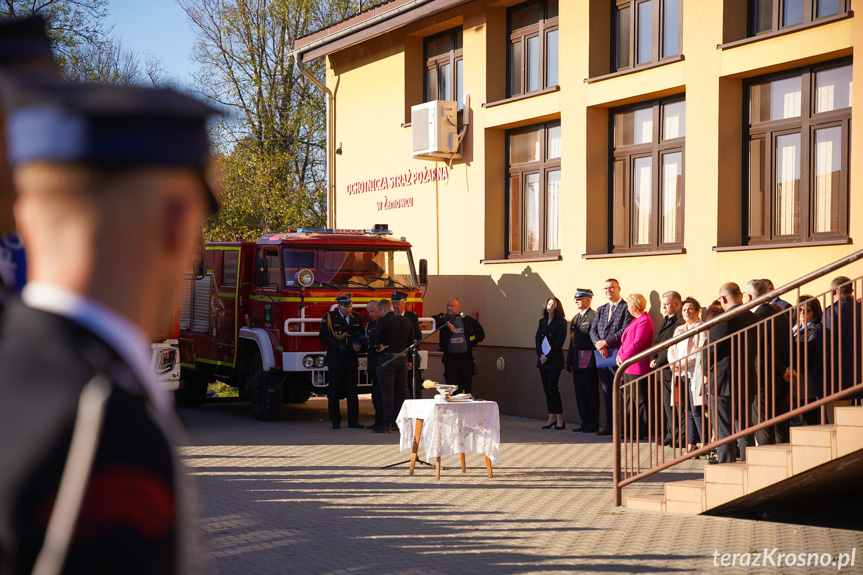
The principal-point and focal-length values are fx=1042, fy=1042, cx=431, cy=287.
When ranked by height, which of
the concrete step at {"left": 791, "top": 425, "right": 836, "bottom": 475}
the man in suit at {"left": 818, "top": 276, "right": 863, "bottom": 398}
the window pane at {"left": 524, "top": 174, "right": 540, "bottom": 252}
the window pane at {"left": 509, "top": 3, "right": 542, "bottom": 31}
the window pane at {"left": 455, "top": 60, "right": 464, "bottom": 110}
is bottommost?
the concrete step at {"left": 791, "top": 425, "right": 836, "bottom": 475}

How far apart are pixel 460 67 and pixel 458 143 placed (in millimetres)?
1715

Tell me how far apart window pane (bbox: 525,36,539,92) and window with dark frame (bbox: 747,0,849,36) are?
4.42 meters

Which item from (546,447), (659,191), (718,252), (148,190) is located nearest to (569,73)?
(659,191)

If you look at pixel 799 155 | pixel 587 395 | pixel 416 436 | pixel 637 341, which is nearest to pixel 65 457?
pixel 416 436

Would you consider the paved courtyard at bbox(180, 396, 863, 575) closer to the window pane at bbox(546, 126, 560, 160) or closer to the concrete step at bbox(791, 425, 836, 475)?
the concrete step at bbox(791, 425, 836, 475)

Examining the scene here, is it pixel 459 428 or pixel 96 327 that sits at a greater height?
pixel 96 327

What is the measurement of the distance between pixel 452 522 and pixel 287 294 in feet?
25.6

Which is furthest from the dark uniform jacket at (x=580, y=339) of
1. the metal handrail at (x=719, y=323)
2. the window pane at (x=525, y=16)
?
the window pane at (x=525, y=16)

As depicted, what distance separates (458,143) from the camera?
1834 cm

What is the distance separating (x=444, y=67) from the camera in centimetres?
1966

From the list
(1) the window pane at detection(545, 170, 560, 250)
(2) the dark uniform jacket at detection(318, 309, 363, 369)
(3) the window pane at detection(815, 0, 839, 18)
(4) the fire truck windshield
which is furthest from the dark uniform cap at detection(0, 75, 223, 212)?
(1) the window pane at detection(545, 170, 560, 250)

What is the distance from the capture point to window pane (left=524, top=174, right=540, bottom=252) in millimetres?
17391

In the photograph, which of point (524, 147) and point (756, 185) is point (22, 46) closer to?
point (756, 185)

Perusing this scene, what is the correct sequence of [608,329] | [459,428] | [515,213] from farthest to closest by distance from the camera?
[515,213], [608,329], [459,428]
